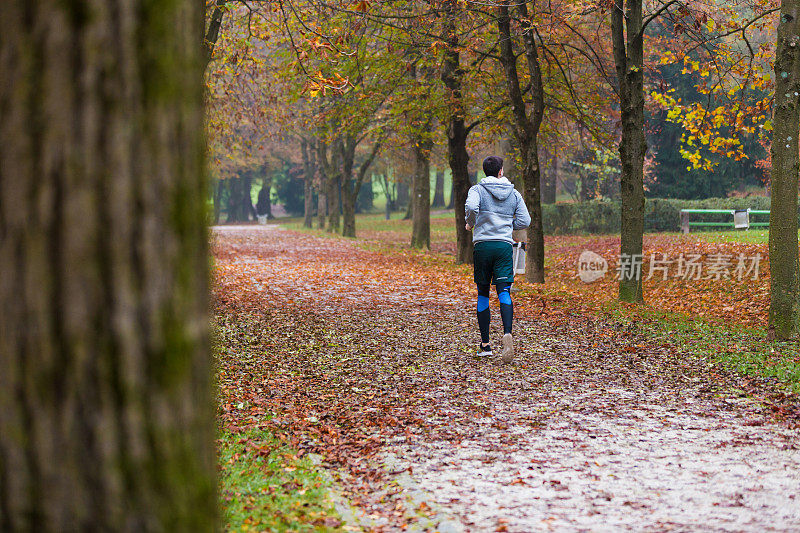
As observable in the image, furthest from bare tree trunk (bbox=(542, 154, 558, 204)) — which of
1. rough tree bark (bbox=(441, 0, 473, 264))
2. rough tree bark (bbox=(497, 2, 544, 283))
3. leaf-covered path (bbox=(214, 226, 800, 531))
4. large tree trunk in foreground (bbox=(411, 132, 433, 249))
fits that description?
leaf-covered path (bbox=(214, 226, 800, 531))

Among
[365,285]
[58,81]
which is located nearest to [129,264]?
[58,81]

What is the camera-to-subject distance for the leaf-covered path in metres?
4.15

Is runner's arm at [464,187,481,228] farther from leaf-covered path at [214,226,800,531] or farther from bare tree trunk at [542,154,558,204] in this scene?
bare tree trunk at [542,154,558,204]

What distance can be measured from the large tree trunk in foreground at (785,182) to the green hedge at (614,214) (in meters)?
21.1

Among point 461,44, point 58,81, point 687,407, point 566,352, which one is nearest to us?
point 58,81

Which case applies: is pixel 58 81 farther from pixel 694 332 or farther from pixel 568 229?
pixel 568 229

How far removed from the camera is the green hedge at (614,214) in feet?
97.6

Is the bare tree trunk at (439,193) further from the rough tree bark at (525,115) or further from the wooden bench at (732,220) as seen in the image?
the rough tree bark at (525,115)

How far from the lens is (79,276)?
181 centimetres

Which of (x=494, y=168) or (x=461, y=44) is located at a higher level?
(x=461, y=44)

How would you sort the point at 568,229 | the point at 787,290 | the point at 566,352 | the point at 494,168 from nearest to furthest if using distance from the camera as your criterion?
the point at 494,168
the point at 566,352
the point at 787,290
the point at 568,229

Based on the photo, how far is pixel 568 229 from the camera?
3128 cm

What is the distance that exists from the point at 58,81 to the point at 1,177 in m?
0.27

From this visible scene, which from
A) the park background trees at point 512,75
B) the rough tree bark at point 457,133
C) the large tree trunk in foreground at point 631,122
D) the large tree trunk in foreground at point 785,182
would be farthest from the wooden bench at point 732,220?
the large tree trunk in foreground at point 785,182
